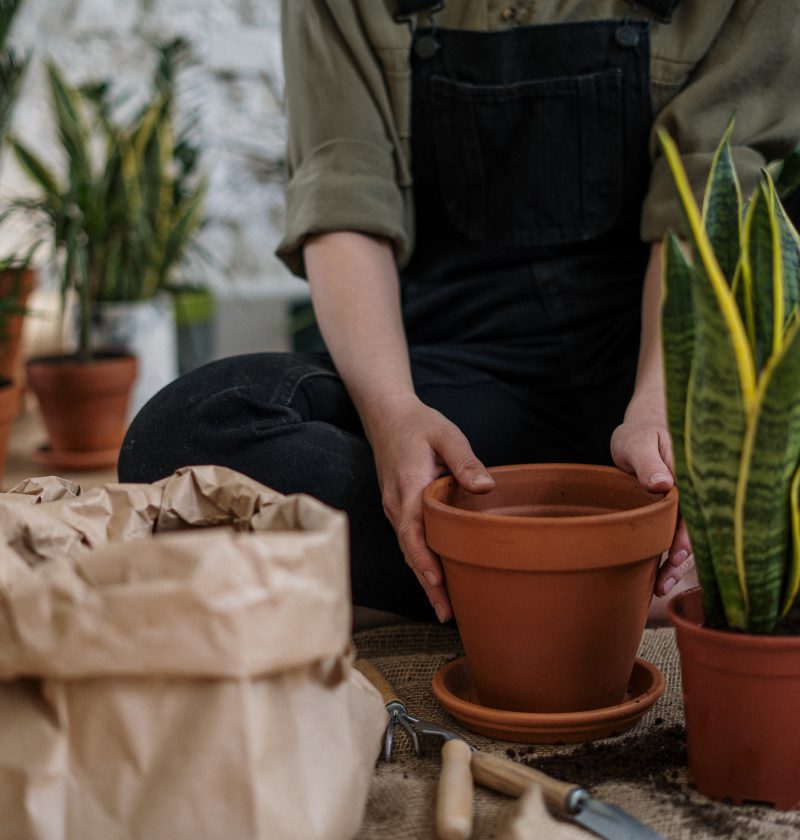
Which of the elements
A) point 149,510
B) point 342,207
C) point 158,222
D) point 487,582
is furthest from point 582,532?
point 158,222

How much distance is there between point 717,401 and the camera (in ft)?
2.57

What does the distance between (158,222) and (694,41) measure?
169cm

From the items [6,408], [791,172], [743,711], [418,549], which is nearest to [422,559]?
[418,549]

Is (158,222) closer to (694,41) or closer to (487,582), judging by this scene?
(694,41)

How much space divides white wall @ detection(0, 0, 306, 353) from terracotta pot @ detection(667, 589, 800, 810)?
252 centimetres

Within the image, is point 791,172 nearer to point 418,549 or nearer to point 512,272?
point 512,272

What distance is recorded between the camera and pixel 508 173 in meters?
1.43

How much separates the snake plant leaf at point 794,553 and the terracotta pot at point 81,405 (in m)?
1.79

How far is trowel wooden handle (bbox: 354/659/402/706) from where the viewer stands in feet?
3.33

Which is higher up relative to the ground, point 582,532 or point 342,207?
point 342,207

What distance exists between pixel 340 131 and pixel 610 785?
2.80ft

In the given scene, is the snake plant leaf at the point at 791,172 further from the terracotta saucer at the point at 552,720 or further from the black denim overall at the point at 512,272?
the terracotta saucer at the point at 552,720

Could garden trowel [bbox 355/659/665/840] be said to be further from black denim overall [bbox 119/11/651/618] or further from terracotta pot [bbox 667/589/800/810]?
black denim overall [bbox 119/11/651/618]

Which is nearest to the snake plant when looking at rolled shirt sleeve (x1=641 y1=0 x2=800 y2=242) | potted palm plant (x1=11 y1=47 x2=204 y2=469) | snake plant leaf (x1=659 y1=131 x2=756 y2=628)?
snake plant leaf (x1=659 y1=131 x2=756 y2=628)
